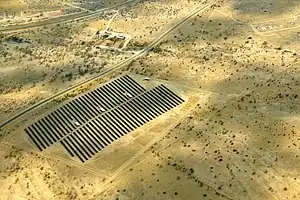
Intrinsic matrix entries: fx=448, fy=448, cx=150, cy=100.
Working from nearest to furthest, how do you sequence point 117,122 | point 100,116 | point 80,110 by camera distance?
1. point 117,122
2. point 100,116
3. point 80,110

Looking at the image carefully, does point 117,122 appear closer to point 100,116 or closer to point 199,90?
point 100,116

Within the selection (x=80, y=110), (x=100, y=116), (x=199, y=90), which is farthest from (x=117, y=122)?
(x=199, y=90)

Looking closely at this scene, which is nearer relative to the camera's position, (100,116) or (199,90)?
(100,116)

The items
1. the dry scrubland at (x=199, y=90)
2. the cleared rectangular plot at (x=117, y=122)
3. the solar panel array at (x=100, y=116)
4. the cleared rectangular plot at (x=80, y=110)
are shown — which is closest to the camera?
the dry scrubland at (x=199, y=90)

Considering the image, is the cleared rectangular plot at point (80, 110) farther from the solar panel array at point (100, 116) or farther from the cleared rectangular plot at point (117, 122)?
the cleared rectangular plot at point (117, 122)

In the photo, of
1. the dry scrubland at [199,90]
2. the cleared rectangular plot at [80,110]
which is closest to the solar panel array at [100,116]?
the cleared rectangular plot at [80,110]

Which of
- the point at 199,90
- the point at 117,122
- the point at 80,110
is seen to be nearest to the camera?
the point at 117,122

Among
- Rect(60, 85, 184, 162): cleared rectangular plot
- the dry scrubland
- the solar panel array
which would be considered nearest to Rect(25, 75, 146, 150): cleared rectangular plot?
the solar panel array

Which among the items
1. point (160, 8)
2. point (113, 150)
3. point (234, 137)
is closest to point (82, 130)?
point (113, 150)
